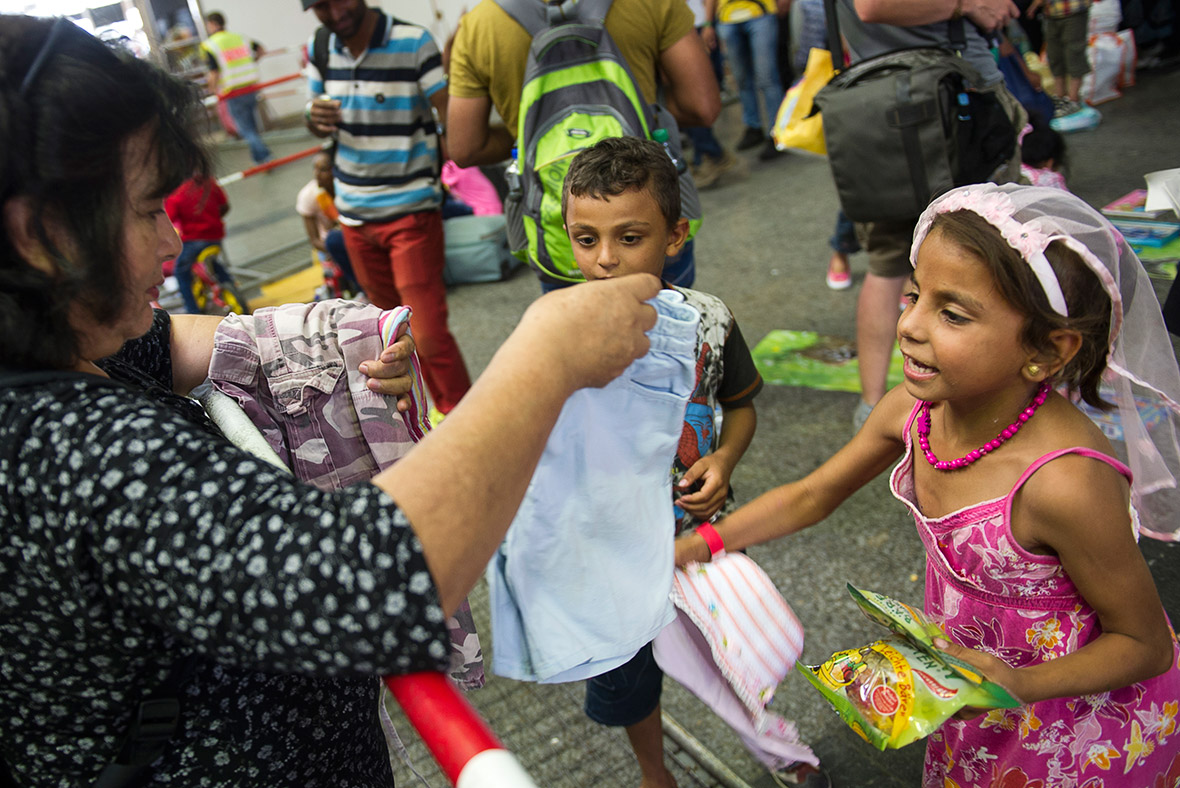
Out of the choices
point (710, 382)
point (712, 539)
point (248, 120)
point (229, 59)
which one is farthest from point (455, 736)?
point (229, 59)

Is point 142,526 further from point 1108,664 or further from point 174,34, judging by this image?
point 174,34

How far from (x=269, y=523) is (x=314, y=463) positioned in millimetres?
842

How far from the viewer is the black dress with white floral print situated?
87 cm

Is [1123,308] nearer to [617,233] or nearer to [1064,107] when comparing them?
[617,233]

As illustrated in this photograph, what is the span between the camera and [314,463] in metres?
1.70

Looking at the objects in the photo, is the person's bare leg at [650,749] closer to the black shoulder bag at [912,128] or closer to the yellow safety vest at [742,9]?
the black shoulder bag at [912,128]

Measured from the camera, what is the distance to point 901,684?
4.03 feet

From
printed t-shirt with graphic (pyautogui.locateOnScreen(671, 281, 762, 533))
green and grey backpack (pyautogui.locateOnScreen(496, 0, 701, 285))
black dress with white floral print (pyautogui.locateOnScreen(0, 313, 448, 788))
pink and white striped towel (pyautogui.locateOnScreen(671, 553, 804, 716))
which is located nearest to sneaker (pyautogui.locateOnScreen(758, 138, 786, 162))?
green and grey backpack (pyautogui.locateOnScreen(496, 0, 701, 285))

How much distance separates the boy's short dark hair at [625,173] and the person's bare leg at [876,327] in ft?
4.59

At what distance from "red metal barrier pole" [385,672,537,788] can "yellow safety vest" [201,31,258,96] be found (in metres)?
13.9

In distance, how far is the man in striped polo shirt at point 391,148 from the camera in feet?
12.3

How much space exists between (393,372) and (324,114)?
2571mm

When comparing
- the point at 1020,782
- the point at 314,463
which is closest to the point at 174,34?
the point at 314,463

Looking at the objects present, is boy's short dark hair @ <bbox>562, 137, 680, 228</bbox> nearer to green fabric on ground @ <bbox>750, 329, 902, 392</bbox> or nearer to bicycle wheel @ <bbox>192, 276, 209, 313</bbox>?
green fabric on ground @ <bbox>750, 329, 902, 392</bbox>
